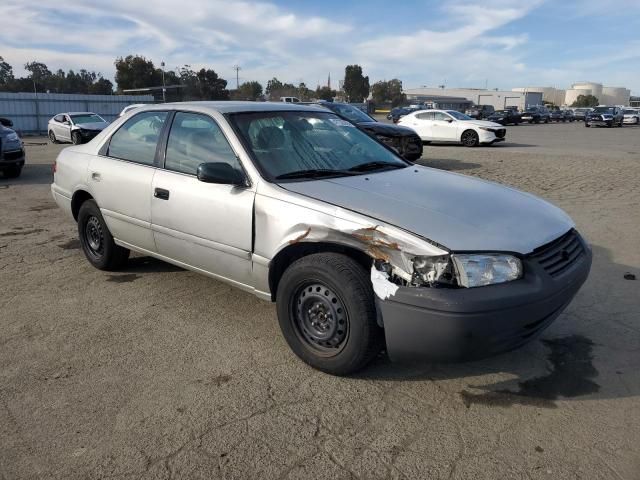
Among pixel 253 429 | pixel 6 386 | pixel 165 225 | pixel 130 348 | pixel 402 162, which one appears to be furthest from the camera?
pixel 402 162

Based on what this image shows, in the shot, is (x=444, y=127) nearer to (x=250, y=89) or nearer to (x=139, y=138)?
(x=139, y=138)

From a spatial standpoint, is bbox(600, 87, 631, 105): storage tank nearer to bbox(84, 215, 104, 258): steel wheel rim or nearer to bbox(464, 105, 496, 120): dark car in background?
bbox(464, 105, 496, 120): dark car in background

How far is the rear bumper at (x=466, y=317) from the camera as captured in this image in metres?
2.59

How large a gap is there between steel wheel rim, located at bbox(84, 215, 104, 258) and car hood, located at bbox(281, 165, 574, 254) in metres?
2.43

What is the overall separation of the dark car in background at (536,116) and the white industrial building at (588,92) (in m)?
118

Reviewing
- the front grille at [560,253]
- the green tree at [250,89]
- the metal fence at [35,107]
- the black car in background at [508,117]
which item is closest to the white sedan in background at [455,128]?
Answer: the front grille at [560,253]

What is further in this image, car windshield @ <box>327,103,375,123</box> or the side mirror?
car windshield @ <box>327,103,375,123</box>

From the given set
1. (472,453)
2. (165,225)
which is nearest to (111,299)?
(165,225)

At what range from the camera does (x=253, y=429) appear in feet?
8.73

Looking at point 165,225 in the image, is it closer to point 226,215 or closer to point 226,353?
point 226,215

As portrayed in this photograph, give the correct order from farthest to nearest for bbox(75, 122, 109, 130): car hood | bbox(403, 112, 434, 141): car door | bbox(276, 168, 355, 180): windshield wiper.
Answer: bbox(75, 122, 109, 130): car hood < bbox(403, 112, 434, 141): car door < bbox(276, 168, 355, 180): windshield wiper

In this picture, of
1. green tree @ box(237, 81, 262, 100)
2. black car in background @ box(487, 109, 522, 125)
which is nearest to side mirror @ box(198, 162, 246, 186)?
black car in background @ box(487, 109, 522, 125)

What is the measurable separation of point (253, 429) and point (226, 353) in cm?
87

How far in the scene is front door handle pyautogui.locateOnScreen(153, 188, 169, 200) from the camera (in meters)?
3.94
